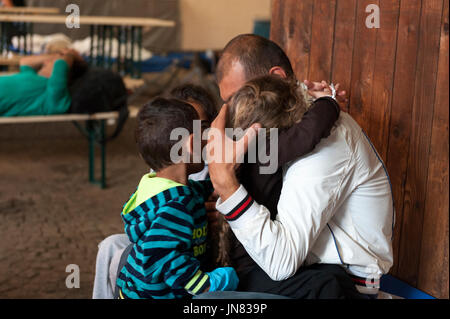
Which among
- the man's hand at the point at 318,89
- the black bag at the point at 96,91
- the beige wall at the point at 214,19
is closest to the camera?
the man's hand at the point at 318,89

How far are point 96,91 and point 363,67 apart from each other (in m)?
2.50

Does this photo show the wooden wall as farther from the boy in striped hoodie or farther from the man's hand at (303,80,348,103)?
the boy in striped hoodie

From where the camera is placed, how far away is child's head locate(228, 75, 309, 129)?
1382mm

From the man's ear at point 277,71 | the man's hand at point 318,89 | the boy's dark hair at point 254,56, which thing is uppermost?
the boy's dark hair at point 254,56

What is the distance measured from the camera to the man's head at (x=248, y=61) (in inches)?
66.9

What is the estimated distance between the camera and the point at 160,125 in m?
1.48

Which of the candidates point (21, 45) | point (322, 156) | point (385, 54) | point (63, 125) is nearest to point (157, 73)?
point (63, 125)

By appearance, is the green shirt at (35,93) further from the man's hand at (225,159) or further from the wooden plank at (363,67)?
the man's hand at (225,159)

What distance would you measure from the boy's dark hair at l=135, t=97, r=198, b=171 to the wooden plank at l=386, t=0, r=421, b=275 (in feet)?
2.78

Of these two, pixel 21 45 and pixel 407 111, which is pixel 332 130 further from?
pixel 21 45

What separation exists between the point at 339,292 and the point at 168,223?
47 cm

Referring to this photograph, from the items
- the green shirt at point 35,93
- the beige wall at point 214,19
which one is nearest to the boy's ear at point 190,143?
the green shirt at point 35,93

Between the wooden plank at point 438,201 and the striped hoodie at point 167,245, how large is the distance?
88 cm

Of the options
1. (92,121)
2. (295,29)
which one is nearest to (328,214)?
(295,29)
